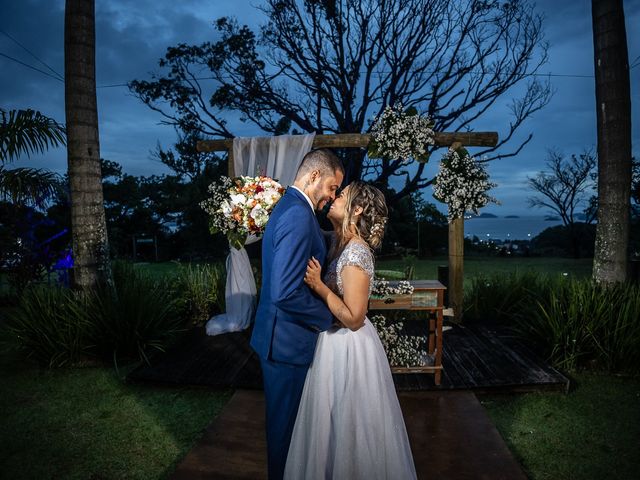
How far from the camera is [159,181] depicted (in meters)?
22.2

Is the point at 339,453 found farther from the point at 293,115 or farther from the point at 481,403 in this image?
the point at 293,115

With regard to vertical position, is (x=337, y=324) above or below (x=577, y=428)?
above

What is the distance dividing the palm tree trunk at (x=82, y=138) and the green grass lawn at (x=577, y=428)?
5.28 metres

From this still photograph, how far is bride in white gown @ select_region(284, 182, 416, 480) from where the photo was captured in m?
2.16

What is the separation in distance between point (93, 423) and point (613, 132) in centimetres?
690

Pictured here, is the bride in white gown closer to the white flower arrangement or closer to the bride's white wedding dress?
the bride's white wedding dress

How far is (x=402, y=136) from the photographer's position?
233 inches

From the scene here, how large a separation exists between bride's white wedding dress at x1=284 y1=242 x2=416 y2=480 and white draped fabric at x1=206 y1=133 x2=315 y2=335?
3.99 meters

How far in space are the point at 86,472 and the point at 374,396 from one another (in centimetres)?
254

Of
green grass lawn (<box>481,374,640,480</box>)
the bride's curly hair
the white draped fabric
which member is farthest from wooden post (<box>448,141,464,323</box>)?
the bride's curly hair

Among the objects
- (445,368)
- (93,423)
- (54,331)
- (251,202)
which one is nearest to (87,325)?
(54,331)

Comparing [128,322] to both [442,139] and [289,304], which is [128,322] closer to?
[289,304]

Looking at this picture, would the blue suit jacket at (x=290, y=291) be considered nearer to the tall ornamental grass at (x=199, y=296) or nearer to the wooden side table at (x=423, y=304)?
the wooden side table at (x=423, y=304)

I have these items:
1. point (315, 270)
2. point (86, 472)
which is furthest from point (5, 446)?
point (315, 270)
